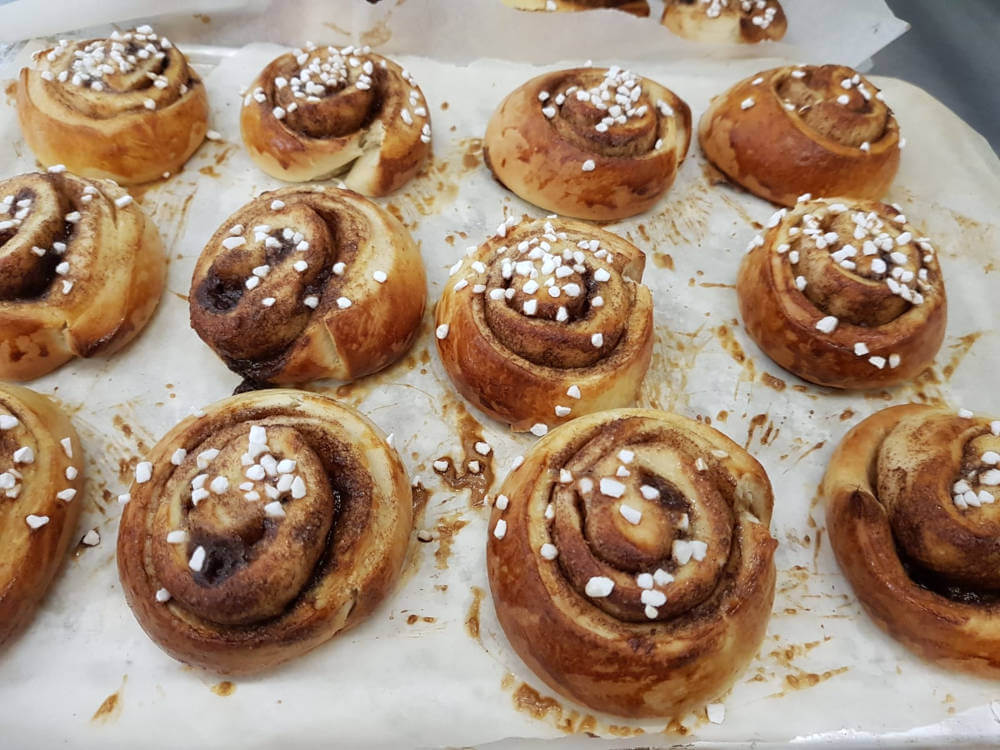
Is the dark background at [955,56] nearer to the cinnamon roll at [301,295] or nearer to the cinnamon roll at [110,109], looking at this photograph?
the cinnamon roll at [301,295]

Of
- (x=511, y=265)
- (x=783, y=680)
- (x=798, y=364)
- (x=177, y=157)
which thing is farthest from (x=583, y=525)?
(x=177, y=157)

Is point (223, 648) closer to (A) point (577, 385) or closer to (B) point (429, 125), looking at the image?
(A) point (577, 385)

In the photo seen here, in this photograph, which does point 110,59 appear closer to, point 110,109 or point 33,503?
point 110,109

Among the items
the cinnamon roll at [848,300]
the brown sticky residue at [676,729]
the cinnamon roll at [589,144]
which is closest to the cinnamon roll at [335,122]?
the cinnamon roll at [589,144]

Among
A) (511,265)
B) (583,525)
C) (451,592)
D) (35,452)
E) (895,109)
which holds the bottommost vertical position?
(451,592)

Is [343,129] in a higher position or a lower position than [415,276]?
higher

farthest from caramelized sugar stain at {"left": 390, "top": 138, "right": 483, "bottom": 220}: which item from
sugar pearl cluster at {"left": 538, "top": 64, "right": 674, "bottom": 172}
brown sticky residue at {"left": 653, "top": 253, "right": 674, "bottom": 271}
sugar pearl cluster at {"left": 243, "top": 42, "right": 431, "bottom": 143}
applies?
brown sticky residue at {"left": 653, "top": 253, "right": 674, "bottom": 271}

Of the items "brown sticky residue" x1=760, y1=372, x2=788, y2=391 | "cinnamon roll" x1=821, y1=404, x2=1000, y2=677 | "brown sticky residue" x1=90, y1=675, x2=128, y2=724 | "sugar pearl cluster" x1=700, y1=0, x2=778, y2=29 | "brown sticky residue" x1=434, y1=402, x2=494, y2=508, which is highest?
"sugar pearl cluster" x1=700, y1=0, x2=778, y2=29

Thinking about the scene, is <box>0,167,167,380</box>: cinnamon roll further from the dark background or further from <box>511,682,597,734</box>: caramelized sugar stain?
the dark background
